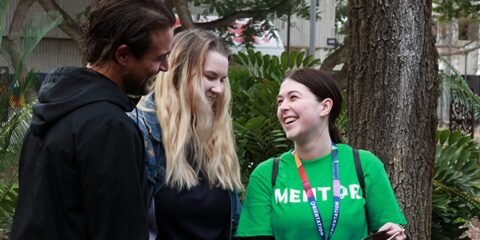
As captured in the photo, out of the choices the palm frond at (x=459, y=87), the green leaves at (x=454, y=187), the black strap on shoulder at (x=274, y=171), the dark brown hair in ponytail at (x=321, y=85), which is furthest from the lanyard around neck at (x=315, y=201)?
the palm frond at (x=459, y=87)

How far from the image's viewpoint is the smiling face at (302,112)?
2.91 metres

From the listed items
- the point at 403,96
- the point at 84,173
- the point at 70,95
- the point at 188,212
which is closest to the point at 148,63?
the point at 70,95

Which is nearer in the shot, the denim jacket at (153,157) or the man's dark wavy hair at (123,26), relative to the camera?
the man's dark wavy hair at (123,26)

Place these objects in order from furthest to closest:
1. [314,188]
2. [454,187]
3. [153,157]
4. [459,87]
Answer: [459,87] → [454,187] → [314,188] → [153,157]

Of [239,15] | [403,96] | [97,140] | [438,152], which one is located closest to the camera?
[97,140]

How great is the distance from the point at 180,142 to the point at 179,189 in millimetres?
177

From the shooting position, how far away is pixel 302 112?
2.91 metres

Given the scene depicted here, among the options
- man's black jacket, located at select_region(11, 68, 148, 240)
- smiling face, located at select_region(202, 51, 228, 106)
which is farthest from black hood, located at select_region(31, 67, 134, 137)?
smiling face, located at select_region(202, 51, 228, 106)

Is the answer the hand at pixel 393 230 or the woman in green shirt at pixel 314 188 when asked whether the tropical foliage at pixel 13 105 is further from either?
the hand at pixel 393 230

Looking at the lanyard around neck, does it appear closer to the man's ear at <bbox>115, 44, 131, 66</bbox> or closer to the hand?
the hand

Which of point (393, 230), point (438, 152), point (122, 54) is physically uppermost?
point (122, 54)

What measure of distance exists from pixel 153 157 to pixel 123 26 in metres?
0.79

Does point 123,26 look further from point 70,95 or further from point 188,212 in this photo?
point 188,212

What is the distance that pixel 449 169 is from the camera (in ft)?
18.0
